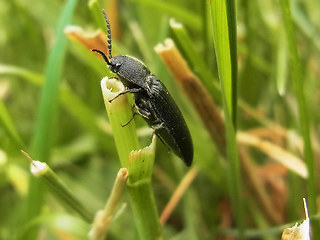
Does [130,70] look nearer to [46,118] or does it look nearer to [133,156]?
[46,118]

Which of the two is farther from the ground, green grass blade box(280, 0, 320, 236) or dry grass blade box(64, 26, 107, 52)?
dry grass blade box(64, 26, 107, 52)

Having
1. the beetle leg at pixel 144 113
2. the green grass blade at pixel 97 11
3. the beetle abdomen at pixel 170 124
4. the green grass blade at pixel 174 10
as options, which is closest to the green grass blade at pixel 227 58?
the beetle abdomen at pixel 170 124

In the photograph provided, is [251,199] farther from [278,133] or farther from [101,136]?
[101,136]

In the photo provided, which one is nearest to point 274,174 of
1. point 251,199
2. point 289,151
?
point 289,151

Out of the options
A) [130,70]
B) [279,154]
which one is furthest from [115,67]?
[279,154]

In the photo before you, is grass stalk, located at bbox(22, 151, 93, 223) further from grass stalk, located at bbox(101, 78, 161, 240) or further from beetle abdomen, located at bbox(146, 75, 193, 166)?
beetle abdomen, located at bbox(146, 75, 193, 166)

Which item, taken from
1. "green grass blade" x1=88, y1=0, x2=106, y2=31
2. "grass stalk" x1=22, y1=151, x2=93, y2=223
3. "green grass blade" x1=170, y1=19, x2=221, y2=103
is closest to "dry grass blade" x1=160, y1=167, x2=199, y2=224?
"green grass blade" x1=170, y1=19, x2=221, y2=103

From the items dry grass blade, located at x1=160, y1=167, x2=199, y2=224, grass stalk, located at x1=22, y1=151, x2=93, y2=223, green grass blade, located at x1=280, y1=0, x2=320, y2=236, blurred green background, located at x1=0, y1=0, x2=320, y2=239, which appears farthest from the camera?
dry grass blade, located at x1=160, y1=167, x2=199, y2=224
